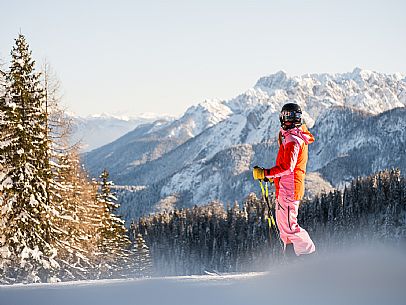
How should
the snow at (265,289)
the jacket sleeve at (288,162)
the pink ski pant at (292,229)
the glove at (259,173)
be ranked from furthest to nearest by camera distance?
the glove at (259,173) → the pink ski pant at (292,229) → the jacket sleeve at (288,162) → the snow at (265,289)

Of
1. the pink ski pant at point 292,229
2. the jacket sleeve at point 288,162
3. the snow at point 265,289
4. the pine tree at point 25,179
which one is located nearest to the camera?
the snow at point 265,289

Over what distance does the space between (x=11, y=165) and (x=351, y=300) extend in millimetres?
17122

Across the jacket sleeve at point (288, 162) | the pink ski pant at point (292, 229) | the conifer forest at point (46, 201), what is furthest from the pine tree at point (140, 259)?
the jacket sleeve at point (288, 162)

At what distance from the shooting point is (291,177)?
28.9 feet

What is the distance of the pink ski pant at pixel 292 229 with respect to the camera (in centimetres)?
875

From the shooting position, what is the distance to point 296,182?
8852 mm

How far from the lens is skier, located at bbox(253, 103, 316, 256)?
8.66 metres

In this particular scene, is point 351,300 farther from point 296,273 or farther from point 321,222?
point 321,222

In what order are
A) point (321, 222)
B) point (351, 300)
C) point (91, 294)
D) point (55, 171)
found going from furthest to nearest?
point (321, 222), point (55, 171), point (91, 294), point (351, 300)

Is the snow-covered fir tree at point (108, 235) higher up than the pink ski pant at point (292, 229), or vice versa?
the pink ski pant at point (292, 229)

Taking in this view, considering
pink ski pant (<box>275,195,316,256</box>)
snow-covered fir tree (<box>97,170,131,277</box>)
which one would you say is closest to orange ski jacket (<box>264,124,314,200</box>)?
pink ski pant (<box>275,195,316,256</box>)

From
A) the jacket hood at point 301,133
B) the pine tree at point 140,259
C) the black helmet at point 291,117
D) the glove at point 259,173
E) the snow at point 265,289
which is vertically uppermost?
the black helmet at point 291,117

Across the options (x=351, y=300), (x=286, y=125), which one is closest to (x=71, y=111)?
(x=286, y=125)

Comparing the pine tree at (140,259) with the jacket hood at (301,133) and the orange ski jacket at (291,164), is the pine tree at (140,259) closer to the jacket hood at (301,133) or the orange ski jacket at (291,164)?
the orange ski jacket at (291,164)
